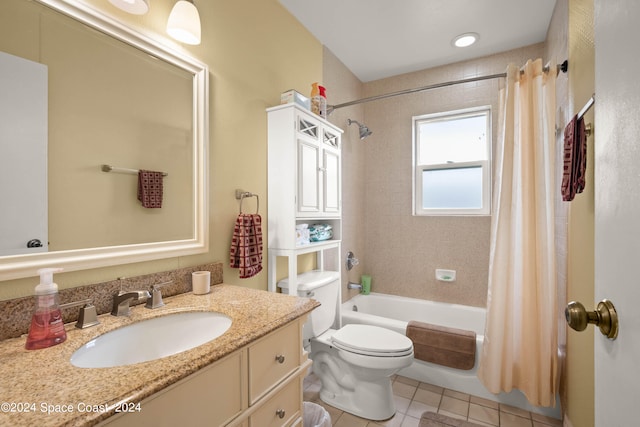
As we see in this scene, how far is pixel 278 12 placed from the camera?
189 cm

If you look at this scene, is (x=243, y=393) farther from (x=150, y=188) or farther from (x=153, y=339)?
(x=150, y=188)

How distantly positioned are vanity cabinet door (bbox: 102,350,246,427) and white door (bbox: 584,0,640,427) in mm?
799

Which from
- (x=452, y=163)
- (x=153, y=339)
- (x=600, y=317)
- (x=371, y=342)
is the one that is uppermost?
(x=452, y=163)

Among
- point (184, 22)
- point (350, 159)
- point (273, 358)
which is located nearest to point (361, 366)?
point (273, 358)

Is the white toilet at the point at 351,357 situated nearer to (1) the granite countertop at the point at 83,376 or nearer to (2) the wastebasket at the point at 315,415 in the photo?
(2) the wastebasket at the point at 315,415

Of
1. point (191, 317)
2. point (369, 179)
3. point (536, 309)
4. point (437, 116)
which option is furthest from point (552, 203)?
point (191, 317)

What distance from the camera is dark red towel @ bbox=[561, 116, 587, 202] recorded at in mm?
1204

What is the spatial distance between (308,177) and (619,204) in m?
1.45

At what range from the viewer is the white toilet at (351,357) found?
64.6 inches

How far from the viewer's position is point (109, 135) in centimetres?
106

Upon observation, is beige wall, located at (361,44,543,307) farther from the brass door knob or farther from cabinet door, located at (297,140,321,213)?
the brass door knob

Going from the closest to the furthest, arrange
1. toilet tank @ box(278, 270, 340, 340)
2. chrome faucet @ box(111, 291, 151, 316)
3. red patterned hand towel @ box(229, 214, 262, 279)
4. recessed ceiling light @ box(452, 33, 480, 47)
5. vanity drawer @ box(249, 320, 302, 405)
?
1. vanity drawer @ box(249, 320, 302, 405)
2. chrome faucet @ box(111, 291, 151, 316)
3. red patterned hand towel @ box(229, 214, 262, 279)
4. toilet tank @ box(278, 270, 340, 340)
5. recessed ceiling light @ box(452, 33, 480, 47)

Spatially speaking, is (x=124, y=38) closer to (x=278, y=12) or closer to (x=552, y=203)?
(x=278, y=12)

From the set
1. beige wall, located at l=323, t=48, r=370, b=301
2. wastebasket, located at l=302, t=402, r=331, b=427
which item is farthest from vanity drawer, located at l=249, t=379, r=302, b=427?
beige wall, located at l=323, t=48, r=370, b=301
